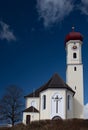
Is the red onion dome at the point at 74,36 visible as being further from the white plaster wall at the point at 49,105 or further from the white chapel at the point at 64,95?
the white plaster wall at the point at 49,105

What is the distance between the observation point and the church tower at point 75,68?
59.3m

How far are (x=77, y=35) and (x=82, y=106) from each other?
47.5 feet

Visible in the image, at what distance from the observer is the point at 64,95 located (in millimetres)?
53219

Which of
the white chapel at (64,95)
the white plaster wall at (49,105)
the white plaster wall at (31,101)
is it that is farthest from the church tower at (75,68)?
the white plaster wall at (31,101)

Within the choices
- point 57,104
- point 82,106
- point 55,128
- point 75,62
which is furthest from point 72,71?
point 55,128

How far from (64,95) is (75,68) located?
33.4 ft

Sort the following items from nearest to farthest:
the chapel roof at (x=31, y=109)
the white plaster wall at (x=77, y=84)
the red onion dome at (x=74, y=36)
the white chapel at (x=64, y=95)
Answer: the white chapel at (x=64, y=95) < the chapel roof at (x=31, y=109) < the white plaster wall at (x=77, y=84) < the red onion dome at (x=74, y=36)

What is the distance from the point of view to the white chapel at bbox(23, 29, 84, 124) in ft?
173

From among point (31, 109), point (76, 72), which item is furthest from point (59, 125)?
point (76, 72)

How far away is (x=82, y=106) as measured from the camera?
194 ft

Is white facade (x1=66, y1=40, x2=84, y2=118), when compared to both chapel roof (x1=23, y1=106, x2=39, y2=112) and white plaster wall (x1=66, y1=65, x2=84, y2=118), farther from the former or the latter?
chapel roof (x1=23, y1=106, x2=39, y2=112)

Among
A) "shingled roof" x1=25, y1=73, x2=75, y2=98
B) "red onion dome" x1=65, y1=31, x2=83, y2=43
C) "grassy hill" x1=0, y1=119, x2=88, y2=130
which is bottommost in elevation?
"grassy hill" x1=0, y1=119, x2=88, y2=130

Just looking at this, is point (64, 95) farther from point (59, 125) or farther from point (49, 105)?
point (59, 125)

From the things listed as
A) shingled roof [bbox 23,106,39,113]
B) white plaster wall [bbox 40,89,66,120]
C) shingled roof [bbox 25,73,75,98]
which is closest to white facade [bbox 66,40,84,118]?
shingled roof [bbox 25,73,75,98]
